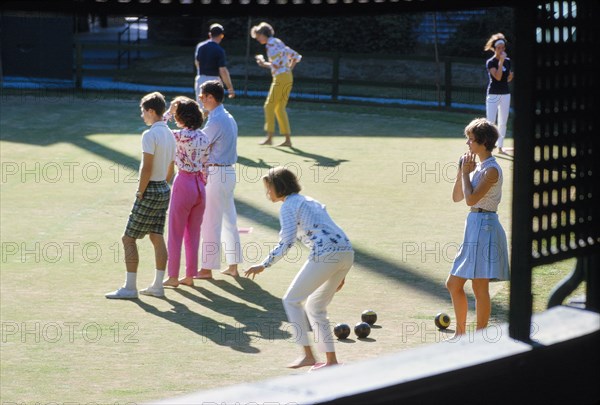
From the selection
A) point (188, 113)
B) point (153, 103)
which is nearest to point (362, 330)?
point (188, 113)

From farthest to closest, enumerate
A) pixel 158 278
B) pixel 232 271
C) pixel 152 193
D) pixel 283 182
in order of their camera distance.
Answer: pixel 232 271
pixel 158 278
pixel 152 193
pixel 283 182

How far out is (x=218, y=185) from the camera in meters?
10.8

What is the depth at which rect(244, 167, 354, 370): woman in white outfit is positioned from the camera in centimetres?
767

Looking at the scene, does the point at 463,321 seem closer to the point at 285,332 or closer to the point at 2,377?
the point at 285,332

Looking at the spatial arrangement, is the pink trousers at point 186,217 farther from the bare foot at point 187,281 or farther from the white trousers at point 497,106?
the white trousers at point 497,106

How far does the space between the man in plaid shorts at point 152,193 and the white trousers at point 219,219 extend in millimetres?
700

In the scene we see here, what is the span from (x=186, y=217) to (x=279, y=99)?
8.53 meters

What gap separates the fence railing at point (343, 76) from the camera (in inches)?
1038

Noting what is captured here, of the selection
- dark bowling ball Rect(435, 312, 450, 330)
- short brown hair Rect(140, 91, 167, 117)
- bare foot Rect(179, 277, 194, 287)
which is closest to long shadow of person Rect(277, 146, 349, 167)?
bare foot Rect(179, 277, 194, 287)

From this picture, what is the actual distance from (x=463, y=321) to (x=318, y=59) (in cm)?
2440

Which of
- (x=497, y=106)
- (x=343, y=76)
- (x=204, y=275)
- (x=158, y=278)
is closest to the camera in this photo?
(x=158, y=278)

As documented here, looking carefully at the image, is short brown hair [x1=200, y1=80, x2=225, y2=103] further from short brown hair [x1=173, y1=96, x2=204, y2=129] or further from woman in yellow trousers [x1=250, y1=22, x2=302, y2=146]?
woman in yellow trousers [x1=250, y1=22, x2=302, y2=146]

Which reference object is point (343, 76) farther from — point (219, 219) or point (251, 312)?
point (251, 312)

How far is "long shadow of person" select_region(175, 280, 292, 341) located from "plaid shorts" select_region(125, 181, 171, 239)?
2.68 ft
